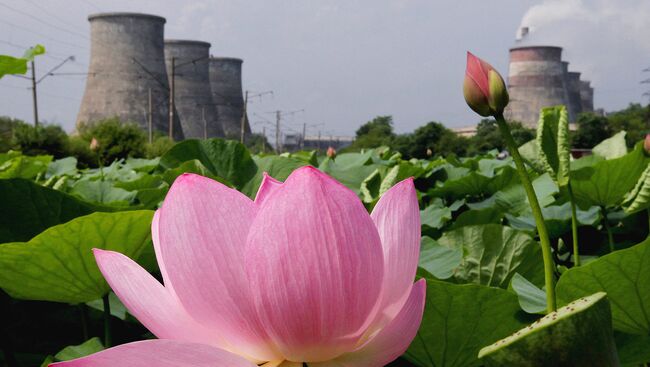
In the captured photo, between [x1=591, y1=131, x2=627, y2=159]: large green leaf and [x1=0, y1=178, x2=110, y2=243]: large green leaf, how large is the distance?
60 cm

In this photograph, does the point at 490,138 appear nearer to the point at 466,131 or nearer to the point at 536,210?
the point at 466,131

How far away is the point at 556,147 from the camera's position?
37 centimetres

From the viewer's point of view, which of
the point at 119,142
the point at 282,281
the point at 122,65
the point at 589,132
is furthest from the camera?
the point at 589,132

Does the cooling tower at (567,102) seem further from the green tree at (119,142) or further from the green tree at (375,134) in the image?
the green tree at (119,142)

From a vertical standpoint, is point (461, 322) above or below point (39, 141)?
above

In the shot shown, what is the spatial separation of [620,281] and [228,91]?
55.0 ft

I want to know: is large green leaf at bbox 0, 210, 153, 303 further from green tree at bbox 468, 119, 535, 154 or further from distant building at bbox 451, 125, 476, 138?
distant building at bbox 451, 125, 476, 138

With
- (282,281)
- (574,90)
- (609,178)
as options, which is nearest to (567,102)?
(574,90)

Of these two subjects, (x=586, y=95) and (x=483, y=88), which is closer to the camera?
(x=483, y=88)

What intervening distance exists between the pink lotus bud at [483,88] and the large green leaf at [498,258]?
18 cm

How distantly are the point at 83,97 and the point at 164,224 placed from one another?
45.3 ft

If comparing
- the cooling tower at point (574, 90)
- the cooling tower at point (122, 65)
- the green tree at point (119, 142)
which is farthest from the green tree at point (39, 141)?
the cooling tower at point (574, 90)

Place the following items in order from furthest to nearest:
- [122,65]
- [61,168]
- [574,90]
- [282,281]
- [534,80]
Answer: [574,90] < [534,80] < [122,65] < [61,168] < [282,281]

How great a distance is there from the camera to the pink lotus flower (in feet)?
0.58
